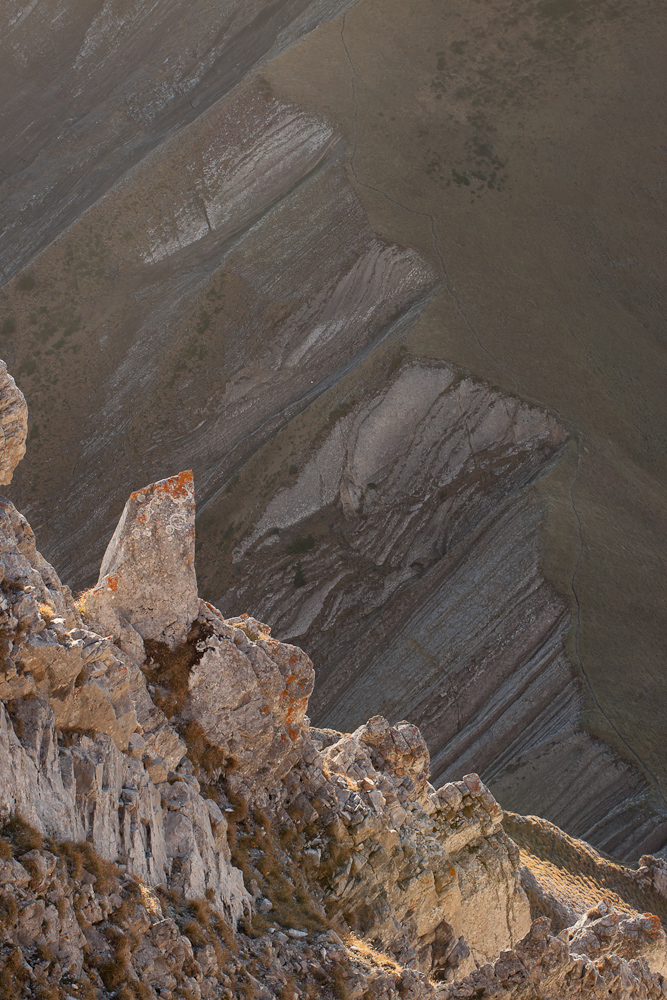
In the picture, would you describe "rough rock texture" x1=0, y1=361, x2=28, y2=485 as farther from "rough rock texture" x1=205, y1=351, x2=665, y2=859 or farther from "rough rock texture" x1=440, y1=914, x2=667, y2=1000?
"rough rock texture" x1=205, y1=351, x2=665, y2=859

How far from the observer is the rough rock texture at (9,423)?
11125mm

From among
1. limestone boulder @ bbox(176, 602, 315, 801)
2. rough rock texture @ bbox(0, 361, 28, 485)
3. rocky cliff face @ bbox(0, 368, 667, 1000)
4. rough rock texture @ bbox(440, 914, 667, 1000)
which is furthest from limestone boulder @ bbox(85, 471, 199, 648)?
rough rock texture @ bbox(440, 914, 667, 1000)

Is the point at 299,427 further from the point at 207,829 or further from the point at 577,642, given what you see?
the point at 207,829

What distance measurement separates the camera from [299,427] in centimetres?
3597

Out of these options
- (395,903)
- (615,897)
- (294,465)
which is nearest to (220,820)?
(395,903)

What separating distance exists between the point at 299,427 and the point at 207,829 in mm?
25816

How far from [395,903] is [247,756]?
3.06 m

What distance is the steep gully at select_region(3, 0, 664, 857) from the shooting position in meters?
31.1

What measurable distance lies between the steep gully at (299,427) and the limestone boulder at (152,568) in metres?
18.5

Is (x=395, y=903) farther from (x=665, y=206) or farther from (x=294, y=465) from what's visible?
(x=665, y=206)

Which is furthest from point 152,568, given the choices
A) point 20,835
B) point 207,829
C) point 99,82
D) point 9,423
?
point 99,82

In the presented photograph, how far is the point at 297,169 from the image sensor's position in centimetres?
4150

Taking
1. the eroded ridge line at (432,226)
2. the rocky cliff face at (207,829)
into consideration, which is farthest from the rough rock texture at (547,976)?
the eroded ridge line at (432,226)

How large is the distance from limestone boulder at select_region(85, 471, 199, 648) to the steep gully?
1849 cm
